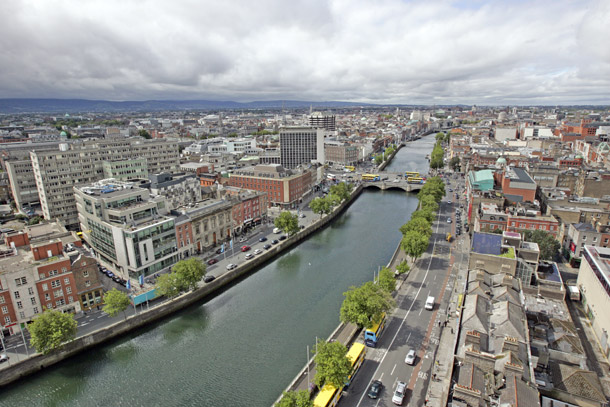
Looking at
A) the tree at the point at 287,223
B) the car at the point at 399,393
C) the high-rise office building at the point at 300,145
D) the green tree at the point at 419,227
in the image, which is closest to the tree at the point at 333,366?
the car at the point at 399,393

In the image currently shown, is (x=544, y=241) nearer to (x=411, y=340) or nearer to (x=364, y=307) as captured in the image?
(x=411, y=340)

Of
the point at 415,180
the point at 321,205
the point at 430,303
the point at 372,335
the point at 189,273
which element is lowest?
the point at 415,180

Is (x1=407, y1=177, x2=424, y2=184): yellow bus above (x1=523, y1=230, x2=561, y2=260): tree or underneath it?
underneath

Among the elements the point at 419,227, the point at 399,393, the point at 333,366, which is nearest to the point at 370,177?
the point at 419,227

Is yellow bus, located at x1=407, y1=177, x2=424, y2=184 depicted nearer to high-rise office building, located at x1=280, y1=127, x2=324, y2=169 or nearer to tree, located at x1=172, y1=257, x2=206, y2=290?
high-rise office building, located at x1=280, y1=127, x2=324, y2=169

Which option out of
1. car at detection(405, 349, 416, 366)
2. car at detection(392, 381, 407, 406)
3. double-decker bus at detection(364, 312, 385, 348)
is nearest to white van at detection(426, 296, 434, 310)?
double-decker bus at detection(364, 312, 385, 348)

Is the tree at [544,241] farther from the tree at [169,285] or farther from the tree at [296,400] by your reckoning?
the tree at [169,285]

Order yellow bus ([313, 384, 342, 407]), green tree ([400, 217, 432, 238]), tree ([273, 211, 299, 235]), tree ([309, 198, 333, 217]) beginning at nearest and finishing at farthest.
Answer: yellow bus ([313, 384, 342, 407])
green tree ([400, 217, 432, 238])
tree ([273, 211, 299, 235])
tree ([309, 198, 333, 217])
